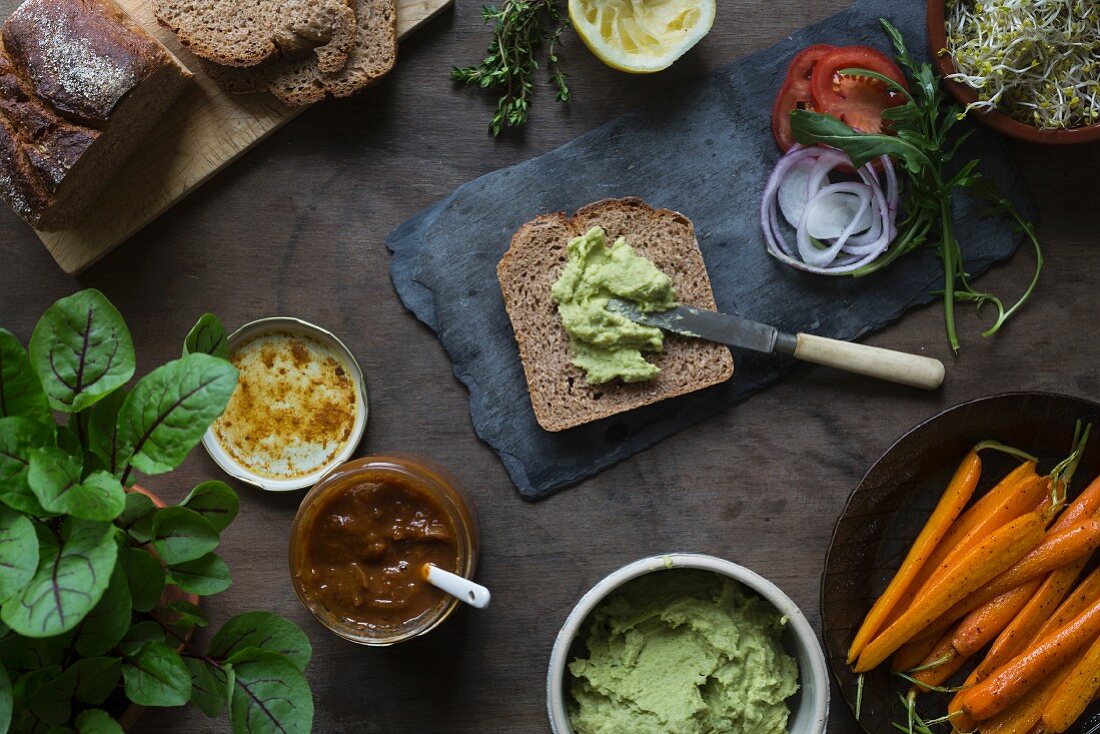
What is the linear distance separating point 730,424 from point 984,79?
1.10 meters

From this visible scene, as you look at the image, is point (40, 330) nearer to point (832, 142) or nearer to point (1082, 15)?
point (832, 142)

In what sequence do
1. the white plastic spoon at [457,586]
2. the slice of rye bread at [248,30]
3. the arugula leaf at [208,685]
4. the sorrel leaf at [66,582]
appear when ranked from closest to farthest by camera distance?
the sorrel leaf at [66,582]
the arugula leaf at [208,685]
the white plastic spoon at [457,586]
the slice of rye bread at [248,30]

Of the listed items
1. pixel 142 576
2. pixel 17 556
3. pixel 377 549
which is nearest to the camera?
pixel 17 556

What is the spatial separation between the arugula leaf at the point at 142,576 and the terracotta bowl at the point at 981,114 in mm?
2241

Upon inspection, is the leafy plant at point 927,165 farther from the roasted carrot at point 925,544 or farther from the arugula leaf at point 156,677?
the arugula leaf at point 156,677

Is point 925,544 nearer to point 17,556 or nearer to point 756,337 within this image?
point 756,337

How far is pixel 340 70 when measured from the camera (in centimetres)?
240

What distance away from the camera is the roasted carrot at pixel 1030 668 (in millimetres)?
2225

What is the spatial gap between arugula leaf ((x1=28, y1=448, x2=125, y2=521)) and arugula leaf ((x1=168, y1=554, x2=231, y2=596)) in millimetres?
294

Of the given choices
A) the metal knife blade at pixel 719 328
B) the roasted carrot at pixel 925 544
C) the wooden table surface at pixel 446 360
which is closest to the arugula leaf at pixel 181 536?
the wooden table surface at pixel 446 360

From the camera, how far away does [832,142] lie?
2.30 metres

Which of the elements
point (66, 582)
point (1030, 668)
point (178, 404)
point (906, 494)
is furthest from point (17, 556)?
point (1030, 668)

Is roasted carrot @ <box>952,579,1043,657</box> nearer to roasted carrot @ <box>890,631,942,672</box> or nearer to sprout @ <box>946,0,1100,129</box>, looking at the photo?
roasted carrot @ <box>890,631,942,672</box>

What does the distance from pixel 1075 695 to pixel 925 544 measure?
19.5 inches
